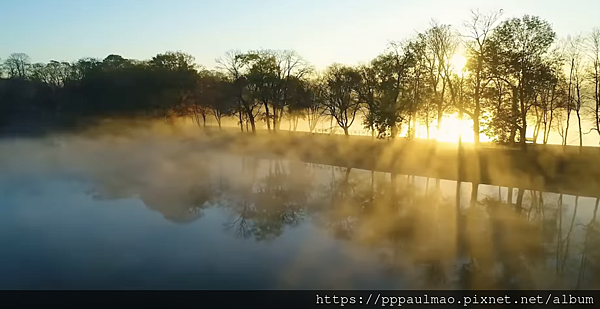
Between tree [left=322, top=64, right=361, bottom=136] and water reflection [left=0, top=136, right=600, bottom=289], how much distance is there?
82.5 ft

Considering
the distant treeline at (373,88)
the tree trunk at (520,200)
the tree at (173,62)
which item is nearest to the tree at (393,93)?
the distant treeline at (373,88)

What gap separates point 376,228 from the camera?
52.9 ft

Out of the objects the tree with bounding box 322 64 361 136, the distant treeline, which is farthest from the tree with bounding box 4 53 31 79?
the tree with bounding box 322 64 361 136

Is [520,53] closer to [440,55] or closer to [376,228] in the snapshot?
[440,55]

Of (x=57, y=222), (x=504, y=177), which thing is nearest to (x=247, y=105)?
(x=504, y=177)

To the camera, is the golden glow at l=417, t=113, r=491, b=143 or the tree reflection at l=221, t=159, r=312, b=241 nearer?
the tree reflection at l=221, t=159, r=312, b=241

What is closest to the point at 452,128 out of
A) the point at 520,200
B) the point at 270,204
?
the point at 520,200

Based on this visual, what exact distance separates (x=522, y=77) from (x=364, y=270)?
93.4 feet

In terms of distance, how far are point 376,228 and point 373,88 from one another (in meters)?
36.0

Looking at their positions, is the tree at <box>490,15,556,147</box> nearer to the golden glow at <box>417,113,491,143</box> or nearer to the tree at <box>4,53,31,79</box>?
the golden glow at <box>417,113,491,143</box>

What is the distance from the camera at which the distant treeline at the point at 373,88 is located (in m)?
34.0

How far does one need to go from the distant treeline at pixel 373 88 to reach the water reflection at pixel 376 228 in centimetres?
1148

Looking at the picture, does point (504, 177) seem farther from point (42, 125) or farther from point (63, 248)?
point (42, 125)

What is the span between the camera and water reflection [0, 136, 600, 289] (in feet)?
37.0
